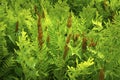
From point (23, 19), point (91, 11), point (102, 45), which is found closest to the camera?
point (102, 45)

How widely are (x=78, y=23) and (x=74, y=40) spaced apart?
28cm

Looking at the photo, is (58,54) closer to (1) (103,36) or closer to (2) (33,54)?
(2) (33,54)

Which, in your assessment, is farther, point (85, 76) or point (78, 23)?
point (78, 23)

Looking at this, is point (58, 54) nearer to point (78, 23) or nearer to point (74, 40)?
point (74, 40)

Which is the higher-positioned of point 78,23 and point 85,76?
point 78,23

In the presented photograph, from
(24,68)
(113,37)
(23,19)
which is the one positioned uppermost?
(23,19)

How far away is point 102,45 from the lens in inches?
67.1

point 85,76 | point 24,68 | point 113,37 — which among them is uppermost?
point 113,37

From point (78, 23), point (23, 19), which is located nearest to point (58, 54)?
point (78, 23)

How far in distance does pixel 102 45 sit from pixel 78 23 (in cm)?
31

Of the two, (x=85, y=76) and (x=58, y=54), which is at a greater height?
(x=58, y=54)

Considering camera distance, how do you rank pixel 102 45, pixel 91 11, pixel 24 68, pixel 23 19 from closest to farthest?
pixel 24 68 → pixel 102 45 → pixel 23 19 → pixel 91 11

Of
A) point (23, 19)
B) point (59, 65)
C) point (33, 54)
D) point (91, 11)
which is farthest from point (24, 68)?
point (91, 11)

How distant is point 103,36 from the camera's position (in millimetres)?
1857
